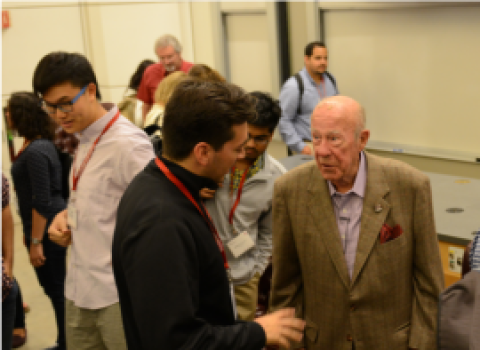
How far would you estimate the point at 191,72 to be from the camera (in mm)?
2801

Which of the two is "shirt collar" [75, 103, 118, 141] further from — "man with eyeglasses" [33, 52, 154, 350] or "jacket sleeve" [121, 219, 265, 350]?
"jacket sleeve" [121, 219, 265, 350]

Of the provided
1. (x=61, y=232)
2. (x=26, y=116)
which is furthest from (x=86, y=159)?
(x=26, y=116)

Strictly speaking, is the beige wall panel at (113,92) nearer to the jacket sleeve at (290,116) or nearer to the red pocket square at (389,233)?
the jacket sleeve at (290,116)

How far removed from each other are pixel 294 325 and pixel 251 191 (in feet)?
3.11

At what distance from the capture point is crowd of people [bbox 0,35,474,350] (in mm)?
1319

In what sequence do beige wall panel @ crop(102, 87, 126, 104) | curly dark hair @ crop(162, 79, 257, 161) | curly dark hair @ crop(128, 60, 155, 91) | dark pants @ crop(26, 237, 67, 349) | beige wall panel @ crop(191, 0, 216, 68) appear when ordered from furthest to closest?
beige wall panel @ crop(191, 0, 216, 68), beige wall panel @ crop(102, 87, 126, 104), curly dark hair @ crop(128, 60, 155, 91), dark pants @ crop(26, 237, 67, 349), curly dark hair @ crop(162, 79, 257, 161)

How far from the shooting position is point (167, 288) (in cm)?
126

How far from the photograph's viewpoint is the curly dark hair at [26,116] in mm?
3381

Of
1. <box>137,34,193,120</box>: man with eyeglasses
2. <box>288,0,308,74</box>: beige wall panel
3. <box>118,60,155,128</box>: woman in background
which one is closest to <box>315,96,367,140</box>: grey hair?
<box>118,60,155,128</box>: woman in background

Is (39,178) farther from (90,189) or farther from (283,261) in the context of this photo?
(283,261)

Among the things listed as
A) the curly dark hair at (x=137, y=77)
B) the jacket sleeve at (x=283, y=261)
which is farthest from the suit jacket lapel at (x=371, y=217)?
the curly dark hair at (x=137, y=77)

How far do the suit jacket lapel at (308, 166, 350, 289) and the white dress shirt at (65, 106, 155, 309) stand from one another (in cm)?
73

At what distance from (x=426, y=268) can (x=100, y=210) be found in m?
1.25

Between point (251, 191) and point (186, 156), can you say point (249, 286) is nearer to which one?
point (251, 191)
